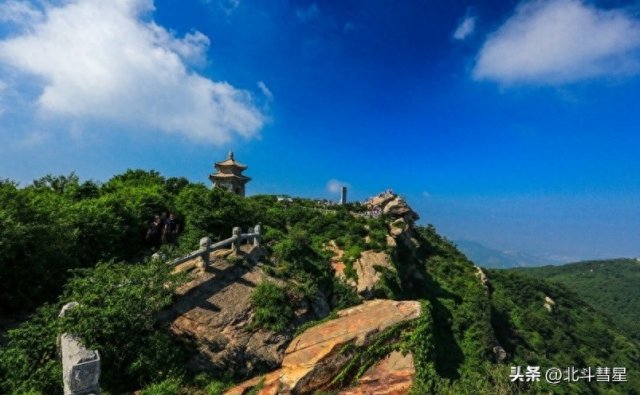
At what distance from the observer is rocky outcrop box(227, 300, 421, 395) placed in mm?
11633

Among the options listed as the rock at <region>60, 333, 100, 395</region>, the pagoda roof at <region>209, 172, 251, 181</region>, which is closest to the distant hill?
the pagoda roof at <region>209, 172, 251, 181</region>

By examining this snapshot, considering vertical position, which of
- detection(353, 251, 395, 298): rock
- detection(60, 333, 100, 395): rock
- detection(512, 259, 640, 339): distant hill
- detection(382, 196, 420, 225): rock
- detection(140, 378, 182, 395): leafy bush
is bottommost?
detection(512, 259, 640, 339): distant hill

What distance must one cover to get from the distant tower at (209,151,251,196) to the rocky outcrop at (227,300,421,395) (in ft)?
79.1

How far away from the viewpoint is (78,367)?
8352 millimetres

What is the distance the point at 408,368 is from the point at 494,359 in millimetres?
13628

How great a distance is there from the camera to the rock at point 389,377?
12.0 meters

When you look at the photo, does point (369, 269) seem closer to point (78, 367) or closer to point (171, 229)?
point (171, 229)

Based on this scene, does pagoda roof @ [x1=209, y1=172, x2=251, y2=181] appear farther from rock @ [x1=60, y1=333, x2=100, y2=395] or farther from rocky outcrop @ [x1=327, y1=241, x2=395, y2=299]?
rock @ [x1=60, y1=333, x2=100, y2=395]

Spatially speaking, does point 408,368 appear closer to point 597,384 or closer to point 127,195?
point 127,195

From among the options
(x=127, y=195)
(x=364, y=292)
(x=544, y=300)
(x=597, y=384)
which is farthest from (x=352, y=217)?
(x=544, y=300)

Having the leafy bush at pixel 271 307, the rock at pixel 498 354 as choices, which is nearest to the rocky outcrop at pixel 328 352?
the leafy bush at pixel 271 307

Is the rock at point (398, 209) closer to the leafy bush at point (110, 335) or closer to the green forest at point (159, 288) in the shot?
the green forest at point (159, 288)

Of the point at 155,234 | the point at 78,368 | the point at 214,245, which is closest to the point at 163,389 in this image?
the point at 78,368

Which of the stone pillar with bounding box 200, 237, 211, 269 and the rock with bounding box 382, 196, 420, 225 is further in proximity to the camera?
the rock with bounding box 382, 196, 420, 225
